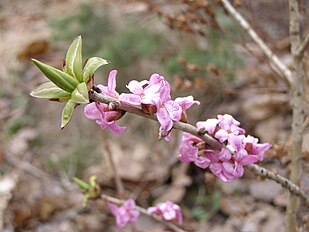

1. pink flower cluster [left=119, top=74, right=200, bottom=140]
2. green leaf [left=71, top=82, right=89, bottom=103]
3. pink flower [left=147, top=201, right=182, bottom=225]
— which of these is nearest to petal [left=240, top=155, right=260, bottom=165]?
pink flower cluster [left=119, top=74, right=200, bottom=140]

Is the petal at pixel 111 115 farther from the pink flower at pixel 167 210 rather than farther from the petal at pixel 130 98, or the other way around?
the pink flower at pixel 167 210

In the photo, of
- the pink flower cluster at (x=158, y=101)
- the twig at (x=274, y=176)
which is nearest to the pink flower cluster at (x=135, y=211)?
the twig at (x=274, y=176)

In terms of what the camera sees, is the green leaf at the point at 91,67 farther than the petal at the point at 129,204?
No

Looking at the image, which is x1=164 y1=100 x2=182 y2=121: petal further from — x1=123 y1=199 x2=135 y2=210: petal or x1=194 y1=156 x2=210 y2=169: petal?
x1=123 y1=199 x2=135 y2=210: petal

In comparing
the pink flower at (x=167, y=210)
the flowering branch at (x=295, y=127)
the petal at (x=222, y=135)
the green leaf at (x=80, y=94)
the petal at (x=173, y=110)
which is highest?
the green leaf at (x=80, y=94)

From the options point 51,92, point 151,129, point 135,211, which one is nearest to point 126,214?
point 135,211

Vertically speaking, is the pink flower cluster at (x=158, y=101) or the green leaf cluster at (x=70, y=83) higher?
the green leaf cluster at (x=70, y=83)

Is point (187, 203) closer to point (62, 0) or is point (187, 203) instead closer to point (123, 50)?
point (123, 50)

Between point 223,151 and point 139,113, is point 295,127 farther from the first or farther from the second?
point 139,113
